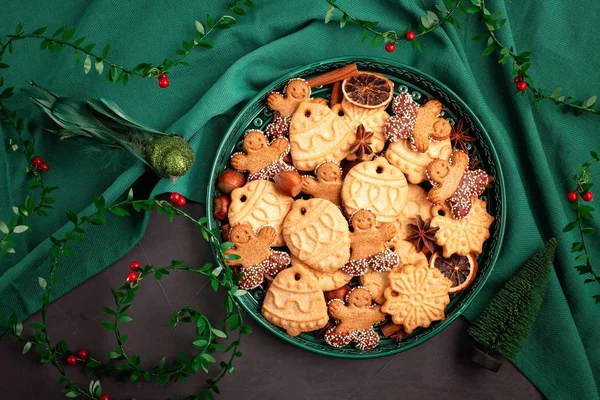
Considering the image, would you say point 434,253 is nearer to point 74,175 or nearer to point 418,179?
point 418,179

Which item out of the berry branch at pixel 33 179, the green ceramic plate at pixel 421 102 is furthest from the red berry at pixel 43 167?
the green ceramic plate at pixel 421 102

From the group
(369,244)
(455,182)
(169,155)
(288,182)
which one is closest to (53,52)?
(169,155)

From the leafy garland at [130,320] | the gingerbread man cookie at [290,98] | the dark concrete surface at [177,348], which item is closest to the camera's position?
the leafy garland at [130,320]

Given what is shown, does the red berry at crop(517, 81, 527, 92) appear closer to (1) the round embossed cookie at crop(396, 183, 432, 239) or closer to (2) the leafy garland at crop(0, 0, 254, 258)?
(1) the round embossed cookie at crop(396, 183, 432, 239)

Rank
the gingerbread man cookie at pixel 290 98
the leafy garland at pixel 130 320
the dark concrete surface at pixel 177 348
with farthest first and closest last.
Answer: the dark concrete surface at pixel 177 348 < the gingerbread man cookie at pixel 290 98 < the leafy garland at pixel 130 320

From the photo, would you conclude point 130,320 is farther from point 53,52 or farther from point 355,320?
point 53,52

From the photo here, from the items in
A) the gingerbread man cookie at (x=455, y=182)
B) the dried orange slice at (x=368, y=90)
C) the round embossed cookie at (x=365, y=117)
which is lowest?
the gingerbread man cookie at (x=455, y=182)

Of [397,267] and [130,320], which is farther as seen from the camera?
[397,267]

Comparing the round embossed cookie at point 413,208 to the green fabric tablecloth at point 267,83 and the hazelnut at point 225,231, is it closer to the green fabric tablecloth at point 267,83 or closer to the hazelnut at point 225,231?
the green fabric tablecloth at point 267,83
